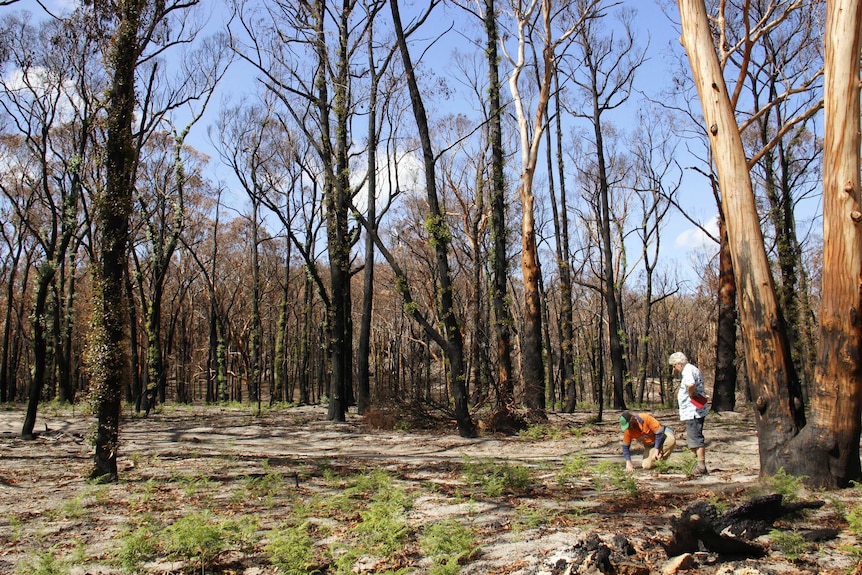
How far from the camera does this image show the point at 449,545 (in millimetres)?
4512

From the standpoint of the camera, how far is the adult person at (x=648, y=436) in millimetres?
7852

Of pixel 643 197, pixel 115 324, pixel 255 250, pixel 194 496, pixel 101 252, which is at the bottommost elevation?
pixel 194 496

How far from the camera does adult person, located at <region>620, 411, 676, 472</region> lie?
7852mm

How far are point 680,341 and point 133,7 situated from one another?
1974 inches

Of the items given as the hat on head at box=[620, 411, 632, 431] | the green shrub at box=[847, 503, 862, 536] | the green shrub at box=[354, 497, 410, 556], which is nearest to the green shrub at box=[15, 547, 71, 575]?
the green shrub at box=[354, 497, 410, 556]

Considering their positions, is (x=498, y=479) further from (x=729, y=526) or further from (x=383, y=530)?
(x=729, y=526)

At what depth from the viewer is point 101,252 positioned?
26.0ft

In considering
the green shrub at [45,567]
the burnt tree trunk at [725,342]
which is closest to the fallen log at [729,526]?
the green shrub at [45,567]

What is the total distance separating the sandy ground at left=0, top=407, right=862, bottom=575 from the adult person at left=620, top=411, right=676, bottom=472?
0.83ft

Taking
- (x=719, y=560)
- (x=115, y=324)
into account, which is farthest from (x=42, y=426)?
(x=719, y=560)

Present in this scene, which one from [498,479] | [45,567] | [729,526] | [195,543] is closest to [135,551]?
[195,543]

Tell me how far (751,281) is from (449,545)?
4.19m

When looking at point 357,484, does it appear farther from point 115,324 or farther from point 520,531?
point 115,324

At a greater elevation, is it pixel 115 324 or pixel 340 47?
pixel 340 47
